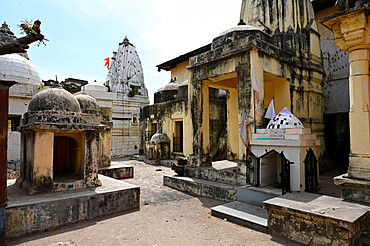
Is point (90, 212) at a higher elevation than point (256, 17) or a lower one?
lower

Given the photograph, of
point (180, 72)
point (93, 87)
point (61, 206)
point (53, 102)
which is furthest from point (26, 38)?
point (180, 72)

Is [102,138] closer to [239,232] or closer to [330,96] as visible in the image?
[239,232]

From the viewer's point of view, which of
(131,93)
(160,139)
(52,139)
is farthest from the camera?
(131,93)

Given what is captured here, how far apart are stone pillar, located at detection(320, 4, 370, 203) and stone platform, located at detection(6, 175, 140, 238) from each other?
216 inches

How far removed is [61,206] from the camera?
5.39m

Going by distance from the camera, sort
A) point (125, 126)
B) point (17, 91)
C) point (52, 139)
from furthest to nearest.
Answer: point (125, 126)
point (17, 91)
point (52, 139)

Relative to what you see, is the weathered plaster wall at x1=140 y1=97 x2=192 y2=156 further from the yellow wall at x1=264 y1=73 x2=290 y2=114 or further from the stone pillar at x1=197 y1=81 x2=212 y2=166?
the yellow wall at x1=264 y1=73 x2=290 y2=114

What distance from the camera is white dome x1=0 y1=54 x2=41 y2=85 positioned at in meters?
14.0

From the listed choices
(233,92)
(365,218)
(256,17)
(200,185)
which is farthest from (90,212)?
(256,17)

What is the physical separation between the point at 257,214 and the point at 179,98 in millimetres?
11780

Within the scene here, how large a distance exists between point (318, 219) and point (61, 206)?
5503 mm

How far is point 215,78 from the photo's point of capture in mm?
9281

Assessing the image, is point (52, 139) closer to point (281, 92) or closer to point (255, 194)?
point (255, 194)

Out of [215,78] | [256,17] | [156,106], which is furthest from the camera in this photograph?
[156,106]
